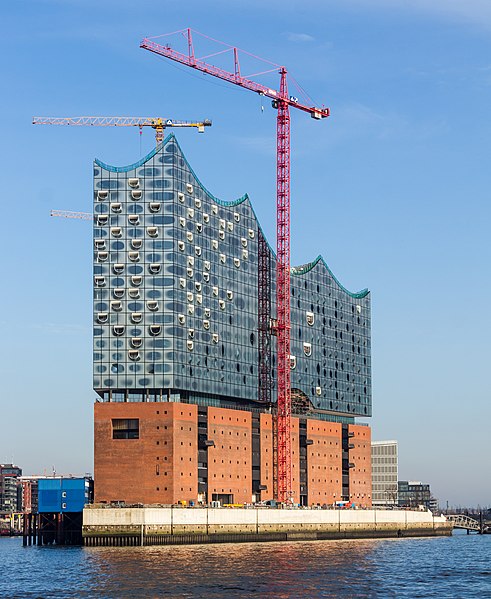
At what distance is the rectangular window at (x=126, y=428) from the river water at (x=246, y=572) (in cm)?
1836

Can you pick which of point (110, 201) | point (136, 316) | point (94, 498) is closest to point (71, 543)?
point (94, 498)

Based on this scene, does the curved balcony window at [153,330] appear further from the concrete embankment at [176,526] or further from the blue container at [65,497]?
the concrete embankment at [176,526]

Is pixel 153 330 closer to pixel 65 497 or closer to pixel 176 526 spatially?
pixel 65 497

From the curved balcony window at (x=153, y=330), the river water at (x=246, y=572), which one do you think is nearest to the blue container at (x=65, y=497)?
the river water at (x=246, y=572)

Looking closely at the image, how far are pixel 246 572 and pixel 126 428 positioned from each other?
207 ft

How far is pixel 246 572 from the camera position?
118m

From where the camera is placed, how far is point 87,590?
10212cm

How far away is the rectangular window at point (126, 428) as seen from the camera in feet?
583

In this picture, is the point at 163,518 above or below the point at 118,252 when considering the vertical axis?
below

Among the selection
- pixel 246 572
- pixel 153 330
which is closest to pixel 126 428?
pixel 153 330

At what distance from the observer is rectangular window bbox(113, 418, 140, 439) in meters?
178

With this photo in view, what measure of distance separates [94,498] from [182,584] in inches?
2919

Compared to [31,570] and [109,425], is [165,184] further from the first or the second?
[31,570]

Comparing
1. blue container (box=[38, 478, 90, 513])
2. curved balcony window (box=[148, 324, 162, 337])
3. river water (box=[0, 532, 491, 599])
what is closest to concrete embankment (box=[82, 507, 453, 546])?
river water (box=[0, 532, 491, 599])
